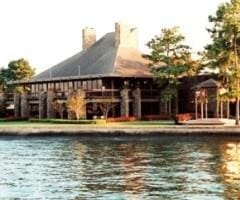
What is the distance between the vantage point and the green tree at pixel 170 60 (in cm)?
7462

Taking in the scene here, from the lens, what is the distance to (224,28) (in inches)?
2483

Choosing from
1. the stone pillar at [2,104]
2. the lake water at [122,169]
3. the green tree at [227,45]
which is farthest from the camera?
the stone pillar at [2,104]

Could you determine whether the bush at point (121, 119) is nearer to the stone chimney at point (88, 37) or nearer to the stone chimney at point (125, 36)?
the stone chimney at point (125, 36)

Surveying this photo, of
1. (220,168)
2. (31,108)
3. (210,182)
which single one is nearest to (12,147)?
(220,168)

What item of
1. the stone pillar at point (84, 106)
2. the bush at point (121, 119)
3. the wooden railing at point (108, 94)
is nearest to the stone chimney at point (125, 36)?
the wooden railing at point (108, 94)

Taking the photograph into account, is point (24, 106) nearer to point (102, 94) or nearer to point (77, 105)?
point (102, 94)

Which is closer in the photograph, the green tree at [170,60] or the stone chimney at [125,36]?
the green tree at [170,60]

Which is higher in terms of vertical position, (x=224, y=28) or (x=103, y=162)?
(x=224, y=28)

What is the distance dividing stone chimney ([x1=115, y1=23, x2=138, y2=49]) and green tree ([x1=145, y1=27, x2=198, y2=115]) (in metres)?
9.92

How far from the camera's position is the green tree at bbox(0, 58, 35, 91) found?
403 ft

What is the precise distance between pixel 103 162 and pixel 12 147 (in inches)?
536

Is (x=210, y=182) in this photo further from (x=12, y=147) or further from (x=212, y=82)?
(x=212, y=82)

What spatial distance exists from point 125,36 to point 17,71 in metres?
41.8

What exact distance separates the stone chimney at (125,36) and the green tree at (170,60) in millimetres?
9920
